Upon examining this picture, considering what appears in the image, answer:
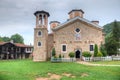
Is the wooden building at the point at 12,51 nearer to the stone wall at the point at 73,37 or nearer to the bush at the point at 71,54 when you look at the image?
the stone wall at the point at 73,37

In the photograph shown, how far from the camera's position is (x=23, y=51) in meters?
44.6

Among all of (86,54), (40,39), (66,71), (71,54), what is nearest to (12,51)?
(40,39)

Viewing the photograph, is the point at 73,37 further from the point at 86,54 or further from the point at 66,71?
the point at 66,71


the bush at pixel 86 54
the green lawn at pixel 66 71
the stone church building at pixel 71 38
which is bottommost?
the green lawn at pixel 66 71

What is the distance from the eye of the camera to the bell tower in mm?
27562

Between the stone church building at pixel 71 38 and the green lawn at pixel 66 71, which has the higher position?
the stone church building at pixel 71 38

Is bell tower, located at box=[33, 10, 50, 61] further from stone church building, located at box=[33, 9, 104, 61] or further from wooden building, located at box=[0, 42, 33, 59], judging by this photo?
wooden building, located at box=[0, 42, 33, 59]

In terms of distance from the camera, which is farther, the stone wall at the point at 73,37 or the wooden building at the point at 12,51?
the wooden building at the point at 12,51

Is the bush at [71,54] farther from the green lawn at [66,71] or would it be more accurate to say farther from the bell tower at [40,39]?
the green lawn at [66,71]

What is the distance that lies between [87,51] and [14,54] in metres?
21.5

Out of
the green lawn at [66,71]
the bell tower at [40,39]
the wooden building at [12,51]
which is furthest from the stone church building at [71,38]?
the wooden building at [12,51]

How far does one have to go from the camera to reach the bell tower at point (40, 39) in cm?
2756

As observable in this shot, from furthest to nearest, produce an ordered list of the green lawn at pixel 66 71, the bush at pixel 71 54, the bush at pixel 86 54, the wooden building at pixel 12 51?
the wooden building at pixel 12 51
the bush at pixel 71 54
the bush at pixel 86 54
the green lawn at pixel 66 71

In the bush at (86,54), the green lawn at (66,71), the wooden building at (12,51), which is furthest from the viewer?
the wooden building at (12,51)
